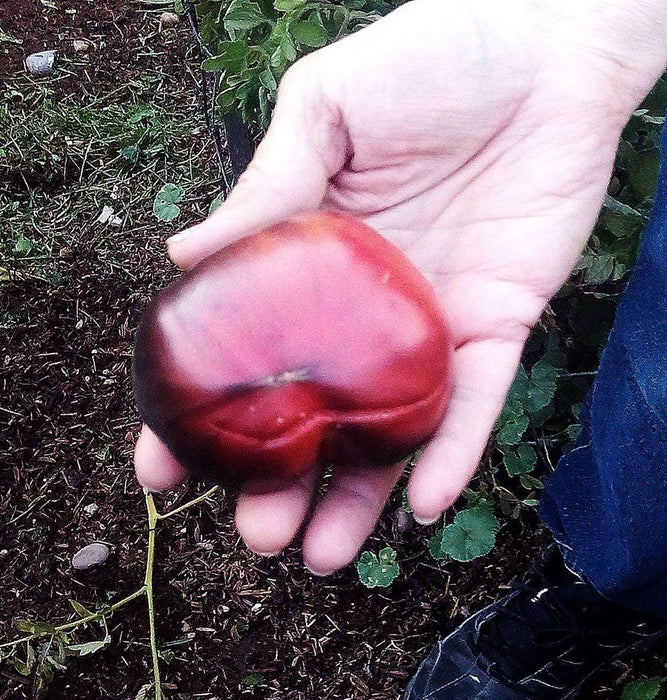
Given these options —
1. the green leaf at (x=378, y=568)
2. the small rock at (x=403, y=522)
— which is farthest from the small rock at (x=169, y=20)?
the green leaf at (x=378, y=568)


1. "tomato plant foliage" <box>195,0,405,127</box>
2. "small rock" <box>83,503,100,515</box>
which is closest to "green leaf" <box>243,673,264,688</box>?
"small rock" <box>83,503,100,515</box>

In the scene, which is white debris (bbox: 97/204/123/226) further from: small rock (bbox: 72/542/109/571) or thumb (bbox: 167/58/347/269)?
thumb (bbox: 167/58/347/269)

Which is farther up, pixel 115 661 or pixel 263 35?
pixel 263 35

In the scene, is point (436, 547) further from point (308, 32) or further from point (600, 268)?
point (308, 32)

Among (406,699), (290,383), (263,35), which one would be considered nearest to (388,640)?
(406,699)

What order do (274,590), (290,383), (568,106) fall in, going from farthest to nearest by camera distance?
1. (274,590)
2. (568,106)
3. (290,383)

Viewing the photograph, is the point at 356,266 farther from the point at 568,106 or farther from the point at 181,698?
the point at 181,698

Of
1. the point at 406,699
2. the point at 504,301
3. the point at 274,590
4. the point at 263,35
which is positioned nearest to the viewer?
the point at 504,301
